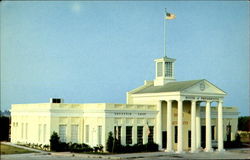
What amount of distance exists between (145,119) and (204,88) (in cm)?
704

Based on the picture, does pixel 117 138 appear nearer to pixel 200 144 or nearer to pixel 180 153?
pixel 180 153

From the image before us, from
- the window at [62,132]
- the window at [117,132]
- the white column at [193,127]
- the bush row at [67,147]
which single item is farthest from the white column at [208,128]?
the window at [62,132]

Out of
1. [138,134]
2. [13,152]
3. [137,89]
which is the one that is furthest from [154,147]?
[13,152]

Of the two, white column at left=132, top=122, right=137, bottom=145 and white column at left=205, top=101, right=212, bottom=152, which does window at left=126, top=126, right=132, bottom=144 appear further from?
white column at left=205, top=101, right=212, bottom=152

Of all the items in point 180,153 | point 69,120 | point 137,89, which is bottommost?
point 180,153

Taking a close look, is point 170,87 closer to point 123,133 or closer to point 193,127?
→ point 193,127

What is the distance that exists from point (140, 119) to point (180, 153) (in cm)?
547

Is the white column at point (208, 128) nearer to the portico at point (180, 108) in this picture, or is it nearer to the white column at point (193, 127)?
the portico at point (180, 108)

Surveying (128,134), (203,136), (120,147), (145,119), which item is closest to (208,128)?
(203,136)

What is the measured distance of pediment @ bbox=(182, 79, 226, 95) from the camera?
40.7 m

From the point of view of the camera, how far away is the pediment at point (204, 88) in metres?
40.7

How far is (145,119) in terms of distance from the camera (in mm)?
41656

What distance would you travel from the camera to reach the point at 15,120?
162ft

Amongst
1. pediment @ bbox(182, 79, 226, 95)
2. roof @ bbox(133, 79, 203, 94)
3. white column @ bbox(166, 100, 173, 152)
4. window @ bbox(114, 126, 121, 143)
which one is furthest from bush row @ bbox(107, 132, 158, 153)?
pediment @ bbox(182, 79, 226, 95)
